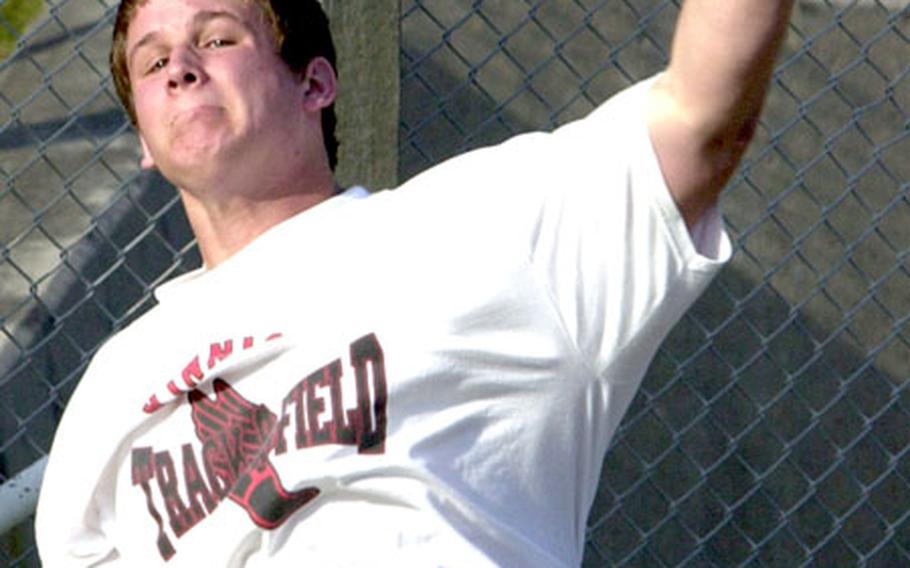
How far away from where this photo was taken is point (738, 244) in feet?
13.1

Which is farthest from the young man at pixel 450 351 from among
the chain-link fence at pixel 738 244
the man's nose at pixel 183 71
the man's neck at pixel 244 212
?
the chain-link fence at pixel 738 244

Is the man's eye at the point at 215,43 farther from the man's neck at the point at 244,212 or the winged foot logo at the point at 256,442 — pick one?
the winged foot logo at the point at 256,442

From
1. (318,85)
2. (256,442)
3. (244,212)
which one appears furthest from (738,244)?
(256,442)

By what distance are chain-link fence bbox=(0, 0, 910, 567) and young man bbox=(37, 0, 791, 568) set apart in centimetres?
170

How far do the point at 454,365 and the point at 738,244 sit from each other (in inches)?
86.2

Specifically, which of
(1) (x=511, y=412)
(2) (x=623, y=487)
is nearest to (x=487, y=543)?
(1) (x=511, y=412)

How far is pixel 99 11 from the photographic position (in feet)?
13.9

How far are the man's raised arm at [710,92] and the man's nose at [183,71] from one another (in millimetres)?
699

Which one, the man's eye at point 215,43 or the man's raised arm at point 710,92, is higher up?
the man's eye at point 215,43

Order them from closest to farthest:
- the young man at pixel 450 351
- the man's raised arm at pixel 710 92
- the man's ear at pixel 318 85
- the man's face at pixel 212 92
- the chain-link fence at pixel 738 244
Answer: the man's raised arm at pixel 710 92
the young man at pixel 450 351
the man's face at pixel 212 92
the man's ear at pixel 318 85
the chain-link fence at pixel 738 244

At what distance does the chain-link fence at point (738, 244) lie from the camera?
12.6 feet

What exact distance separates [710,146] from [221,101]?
0.73m

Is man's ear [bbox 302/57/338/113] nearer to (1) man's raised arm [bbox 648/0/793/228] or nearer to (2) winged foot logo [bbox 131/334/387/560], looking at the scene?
(2) winged foot logo [bbox 131/334/387/560]

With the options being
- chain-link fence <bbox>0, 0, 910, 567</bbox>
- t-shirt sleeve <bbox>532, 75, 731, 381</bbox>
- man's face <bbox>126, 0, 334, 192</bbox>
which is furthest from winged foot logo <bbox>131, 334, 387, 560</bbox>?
chain-link fence <bbox>0, 0, 910, 567</bbox>
